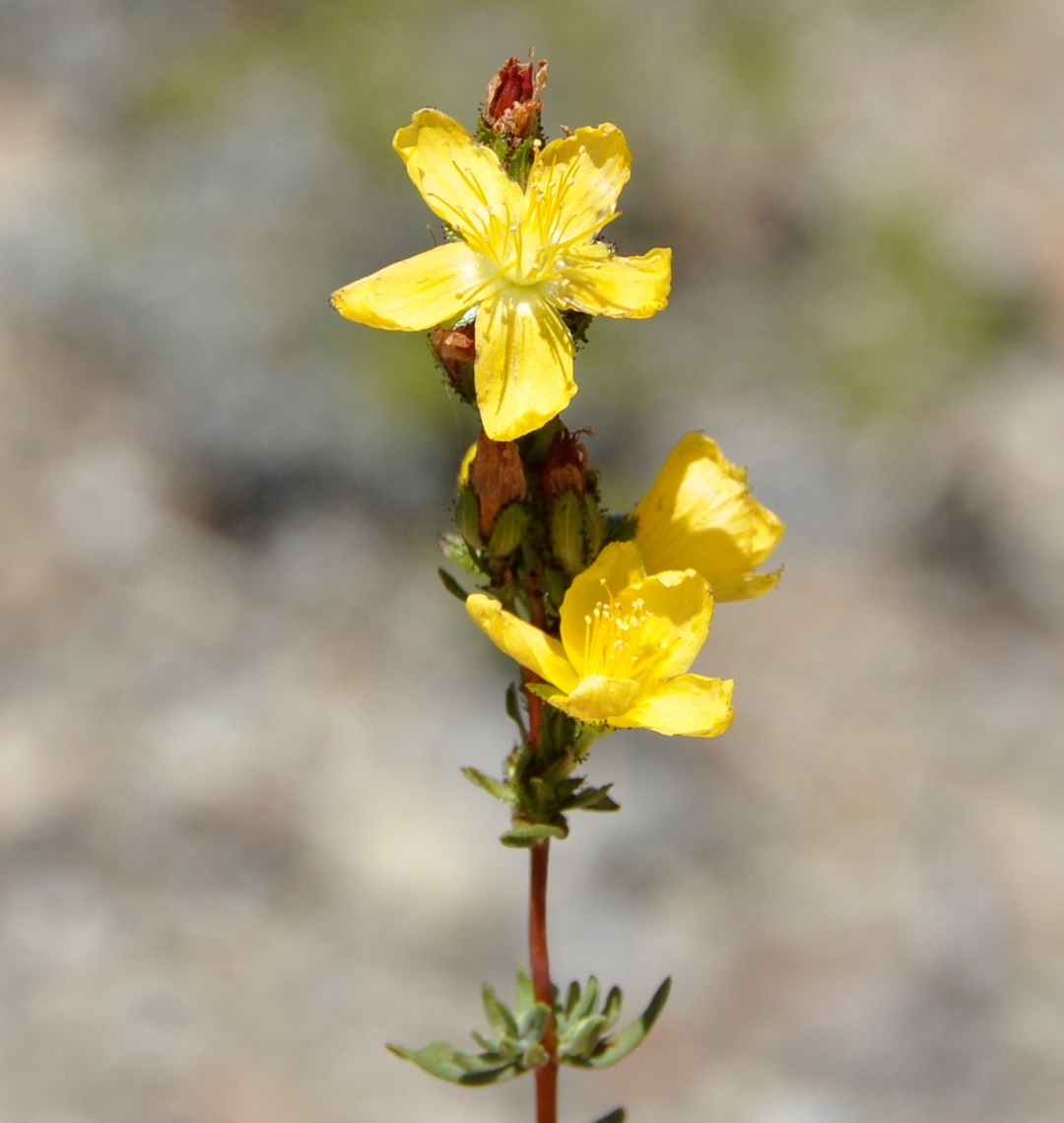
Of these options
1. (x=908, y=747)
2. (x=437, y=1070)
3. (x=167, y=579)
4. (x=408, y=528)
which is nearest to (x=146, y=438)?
(x=167, y=579)

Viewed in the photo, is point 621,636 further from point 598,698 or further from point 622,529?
point 622,529

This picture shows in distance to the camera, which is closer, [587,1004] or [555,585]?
[555,585]

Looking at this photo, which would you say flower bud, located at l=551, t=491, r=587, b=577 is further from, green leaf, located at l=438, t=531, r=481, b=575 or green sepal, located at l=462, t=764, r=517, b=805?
green sepal, located at l=462, t=764, r=517, b=805

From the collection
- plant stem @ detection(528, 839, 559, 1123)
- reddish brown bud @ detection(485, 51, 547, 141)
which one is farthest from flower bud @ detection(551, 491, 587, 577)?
reddish brown bud @ detection(485, 51, 547, 141)

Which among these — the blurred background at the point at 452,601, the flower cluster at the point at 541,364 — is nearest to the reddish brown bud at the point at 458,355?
the flower cluster at the point at 541,364

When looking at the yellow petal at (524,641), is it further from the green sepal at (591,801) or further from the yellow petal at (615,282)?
the yellow petal at (615,282)

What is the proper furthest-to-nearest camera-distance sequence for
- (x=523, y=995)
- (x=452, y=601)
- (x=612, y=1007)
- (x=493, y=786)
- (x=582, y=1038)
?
(x=452, y=601)
(x=523, y=995)
(x=612, y=1007)
(x=582, y=1038)
(x=493, y=786)

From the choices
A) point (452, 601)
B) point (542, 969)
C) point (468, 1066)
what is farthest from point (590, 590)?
point (452, 601)

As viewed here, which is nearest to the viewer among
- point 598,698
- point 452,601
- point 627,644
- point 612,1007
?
point 598,698
